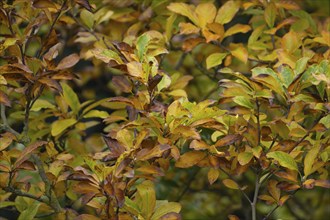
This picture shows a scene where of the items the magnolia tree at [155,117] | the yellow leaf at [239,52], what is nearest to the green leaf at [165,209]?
the magnolia tree at [155,117]

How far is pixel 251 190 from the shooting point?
346 centimetres

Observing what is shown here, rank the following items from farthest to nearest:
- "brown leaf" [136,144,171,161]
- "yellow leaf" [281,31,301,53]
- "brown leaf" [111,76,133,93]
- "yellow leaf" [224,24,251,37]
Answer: "yellow leaf" [224,24,251,37] → "yellow leaf" [281,31,301,53] → "brown leaf" [111,76,133,93] → "brown leaf" [136,144,171,161]

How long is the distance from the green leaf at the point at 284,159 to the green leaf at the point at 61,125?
740 mm

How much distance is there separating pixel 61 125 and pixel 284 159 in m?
0.78

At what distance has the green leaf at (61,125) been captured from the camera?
200 cm

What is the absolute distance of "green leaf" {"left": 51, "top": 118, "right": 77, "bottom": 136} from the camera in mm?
1997

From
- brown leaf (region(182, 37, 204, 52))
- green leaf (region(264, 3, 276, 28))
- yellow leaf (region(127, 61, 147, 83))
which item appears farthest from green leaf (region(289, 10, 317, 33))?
yellow leaf (region(127, 61, 147, 83))

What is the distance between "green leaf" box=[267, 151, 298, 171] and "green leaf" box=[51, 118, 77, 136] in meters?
0.74

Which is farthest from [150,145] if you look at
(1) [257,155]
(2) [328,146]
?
(2) [328,146]

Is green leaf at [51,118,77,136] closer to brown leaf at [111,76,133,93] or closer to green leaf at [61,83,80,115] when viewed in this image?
green leaf at [61,83,80,115]

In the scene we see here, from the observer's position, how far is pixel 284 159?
156 centimetres

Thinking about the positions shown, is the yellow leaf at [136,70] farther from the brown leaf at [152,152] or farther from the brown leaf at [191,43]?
the brown leaf at [191,43]

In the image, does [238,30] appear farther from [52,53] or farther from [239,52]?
[52,53]

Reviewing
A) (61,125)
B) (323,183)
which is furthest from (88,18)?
(323,183)
